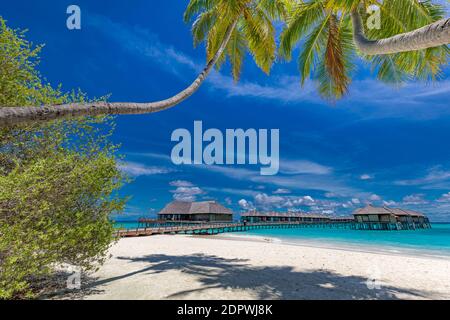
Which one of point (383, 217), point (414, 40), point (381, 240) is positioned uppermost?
point (383, 217)

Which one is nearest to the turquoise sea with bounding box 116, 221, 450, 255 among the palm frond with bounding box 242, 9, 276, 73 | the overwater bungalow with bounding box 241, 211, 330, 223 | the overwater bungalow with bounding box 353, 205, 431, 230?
the overwater bungalow with bounding box 353, 205, 431, 230

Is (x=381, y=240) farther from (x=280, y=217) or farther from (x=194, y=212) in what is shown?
(x=280, y=217)

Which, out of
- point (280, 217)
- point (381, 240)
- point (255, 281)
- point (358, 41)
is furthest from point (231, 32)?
point (280, 217)

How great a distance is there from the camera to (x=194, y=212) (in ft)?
173

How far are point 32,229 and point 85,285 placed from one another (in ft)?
8.55

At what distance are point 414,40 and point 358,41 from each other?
1850 mm

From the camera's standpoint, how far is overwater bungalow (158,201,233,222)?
172 ft

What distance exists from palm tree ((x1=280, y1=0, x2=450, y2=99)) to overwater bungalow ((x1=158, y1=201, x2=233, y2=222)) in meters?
44.4

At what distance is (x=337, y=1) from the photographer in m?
5.50

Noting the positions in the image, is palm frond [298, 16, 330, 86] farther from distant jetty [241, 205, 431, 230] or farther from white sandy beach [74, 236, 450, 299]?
distant jetty [241, 205, 431, 230]

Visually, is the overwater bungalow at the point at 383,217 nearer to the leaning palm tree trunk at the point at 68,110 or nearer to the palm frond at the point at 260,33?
the palm frond at the point at 260,33

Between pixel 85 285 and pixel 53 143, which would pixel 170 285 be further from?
pixel 53 143
